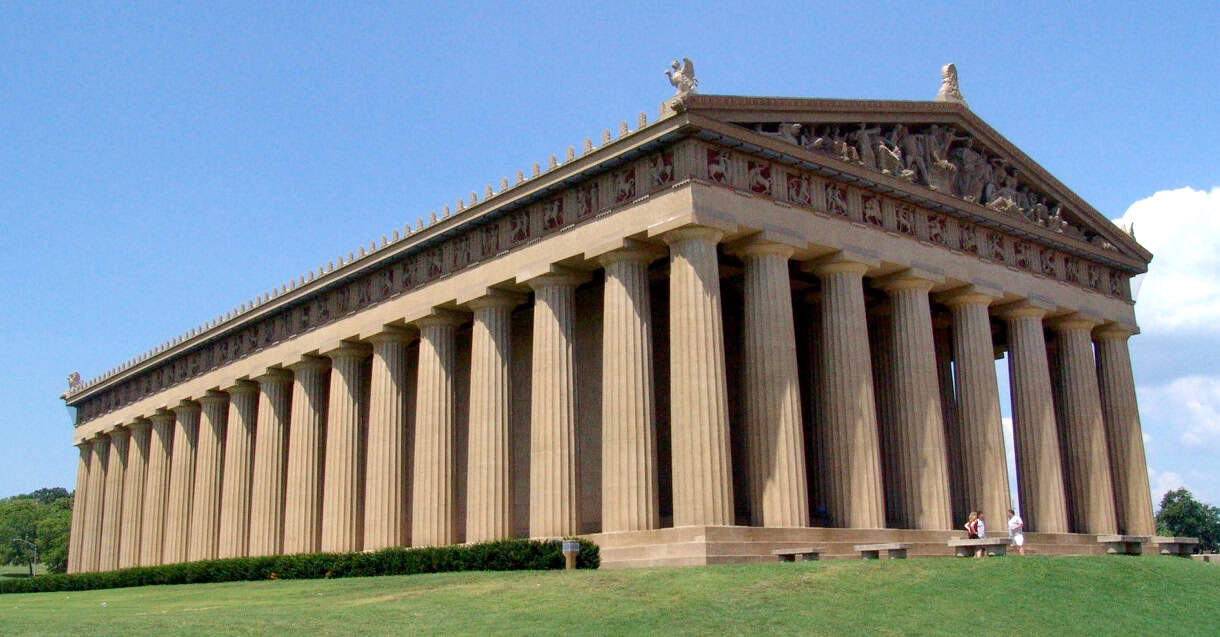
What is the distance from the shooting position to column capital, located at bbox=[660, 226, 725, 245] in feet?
121

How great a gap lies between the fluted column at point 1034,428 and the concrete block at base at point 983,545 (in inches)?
442

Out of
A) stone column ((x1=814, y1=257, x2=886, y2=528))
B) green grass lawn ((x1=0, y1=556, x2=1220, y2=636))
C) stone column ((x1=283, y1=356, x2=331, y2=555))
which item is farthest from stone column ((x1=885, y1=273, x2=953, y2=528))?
stone column ((x1=283, y1=356, x2=331, y2=555))

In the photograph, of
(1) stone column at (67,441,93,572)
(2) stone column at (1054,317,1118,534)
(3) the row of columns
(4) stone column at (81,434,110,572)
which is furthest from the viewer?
(1) stone column at (67,441,93,572)

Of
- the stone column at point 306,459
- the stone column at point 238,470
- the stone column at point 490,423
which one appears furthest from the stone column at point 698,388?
the stone column at point 238,470

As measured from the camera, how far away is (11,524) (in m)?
156

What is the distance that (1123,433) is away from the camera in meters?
52.1

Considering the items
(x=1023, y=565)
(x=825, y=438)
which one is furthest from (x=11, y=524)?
(x=1023, y=565)

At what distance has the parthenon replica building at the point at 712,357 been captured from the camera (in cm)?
3709

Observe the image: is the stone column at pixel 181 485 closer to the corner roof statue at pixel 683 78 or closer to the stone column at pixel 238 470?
the stone column at pixel 238 470

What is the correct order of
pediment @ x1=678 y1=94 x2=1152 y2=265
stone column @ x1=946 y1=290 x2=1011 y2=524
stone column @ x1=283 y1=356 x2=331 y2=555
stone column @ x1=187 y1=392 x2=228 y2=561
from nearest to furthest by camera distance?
pediment @ x1=678 y1=94 x2=1152 y2=265
stone column @ x1=946 y1=290 x2=1011 y2=524
stone column @ x1=283 y1=356 x2=331 y2=555
stone column @ x1=187 y1=392 x2=228 y2=561

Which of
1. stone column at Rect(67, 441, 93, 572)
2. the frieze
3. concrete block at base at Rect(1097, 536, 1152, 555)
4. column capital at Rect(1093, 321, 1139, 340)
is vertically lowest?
concrete block at base at Rect(1097, 536, 1152, 555)

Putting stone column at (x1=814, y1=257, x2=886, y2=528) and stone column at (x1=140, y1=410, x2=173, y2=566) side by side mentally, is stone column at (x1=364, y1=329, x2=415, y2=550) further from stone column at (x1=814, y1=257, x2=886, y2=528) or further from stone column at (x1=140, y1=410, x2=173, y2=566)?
stone column at (x1=140, y1=410, x2=173, y2=566)

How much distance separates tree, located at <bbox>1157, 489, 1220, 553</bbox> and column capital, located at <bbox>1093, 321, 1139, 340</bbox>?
73981 millimetres

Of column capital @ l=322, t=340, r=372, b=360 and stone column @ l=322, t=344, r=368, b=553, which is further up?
column capital @ l=322, t=340, r=372, b=360
